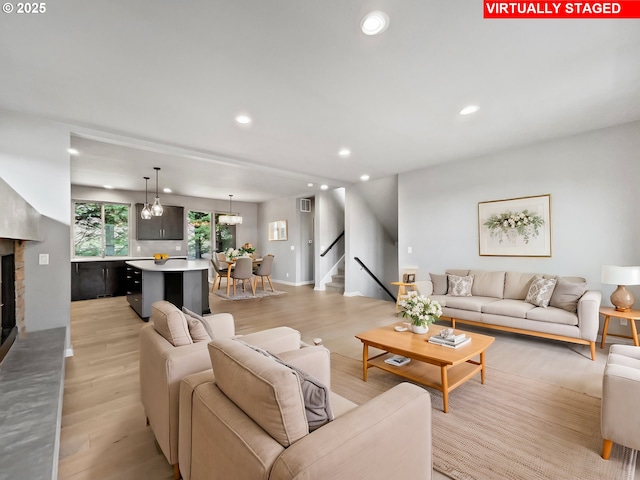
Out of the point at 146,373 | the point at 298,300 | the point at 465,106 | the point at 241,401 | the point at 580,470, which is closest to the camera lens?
the point at 241,401

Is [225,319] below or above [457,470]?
above

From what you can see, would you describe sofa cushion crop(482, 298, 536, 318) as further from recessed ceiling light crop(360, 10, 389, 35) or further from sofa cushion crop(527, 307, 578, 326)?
recessed ceiling light crop(360, 10, 389, 35)

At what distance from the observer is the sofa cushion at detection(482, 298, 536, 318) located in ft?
12.3

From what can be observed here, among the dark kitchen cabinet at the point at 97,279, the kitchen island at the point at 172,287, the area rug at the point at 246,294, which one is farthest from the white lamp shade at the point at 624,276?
the dark kitchen cabinet at the point at 97,279

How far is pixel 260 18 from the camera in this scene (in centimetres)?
189

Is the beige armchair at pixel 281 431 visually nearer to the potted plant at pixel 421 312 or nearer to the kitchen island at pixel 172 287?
the potted plant at pixel 421 312

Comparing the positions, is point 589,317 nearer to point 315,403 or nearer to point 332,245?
point 315,403

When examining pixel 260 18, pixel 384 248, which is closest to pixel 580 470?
pixel 260 18

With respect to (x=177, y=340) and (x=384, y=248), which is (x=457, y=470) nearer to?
(x=177, y=340)

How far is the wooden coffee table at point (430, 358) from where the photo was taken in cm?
229

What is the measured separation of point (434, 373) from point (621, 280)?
2.44 metres

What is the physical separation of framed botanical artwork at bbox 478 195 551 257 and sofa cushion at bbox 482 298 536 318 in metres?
0.89

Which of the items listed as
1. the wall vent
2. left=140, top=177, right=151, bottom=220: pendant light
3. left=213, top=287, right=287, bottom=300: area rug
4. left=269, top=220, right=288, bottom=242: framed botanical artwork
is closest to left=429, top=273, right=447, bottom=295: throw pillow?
left=213, top=287, right=287, bottom=300: area rug

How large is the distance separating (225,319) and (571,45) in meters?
3.41
